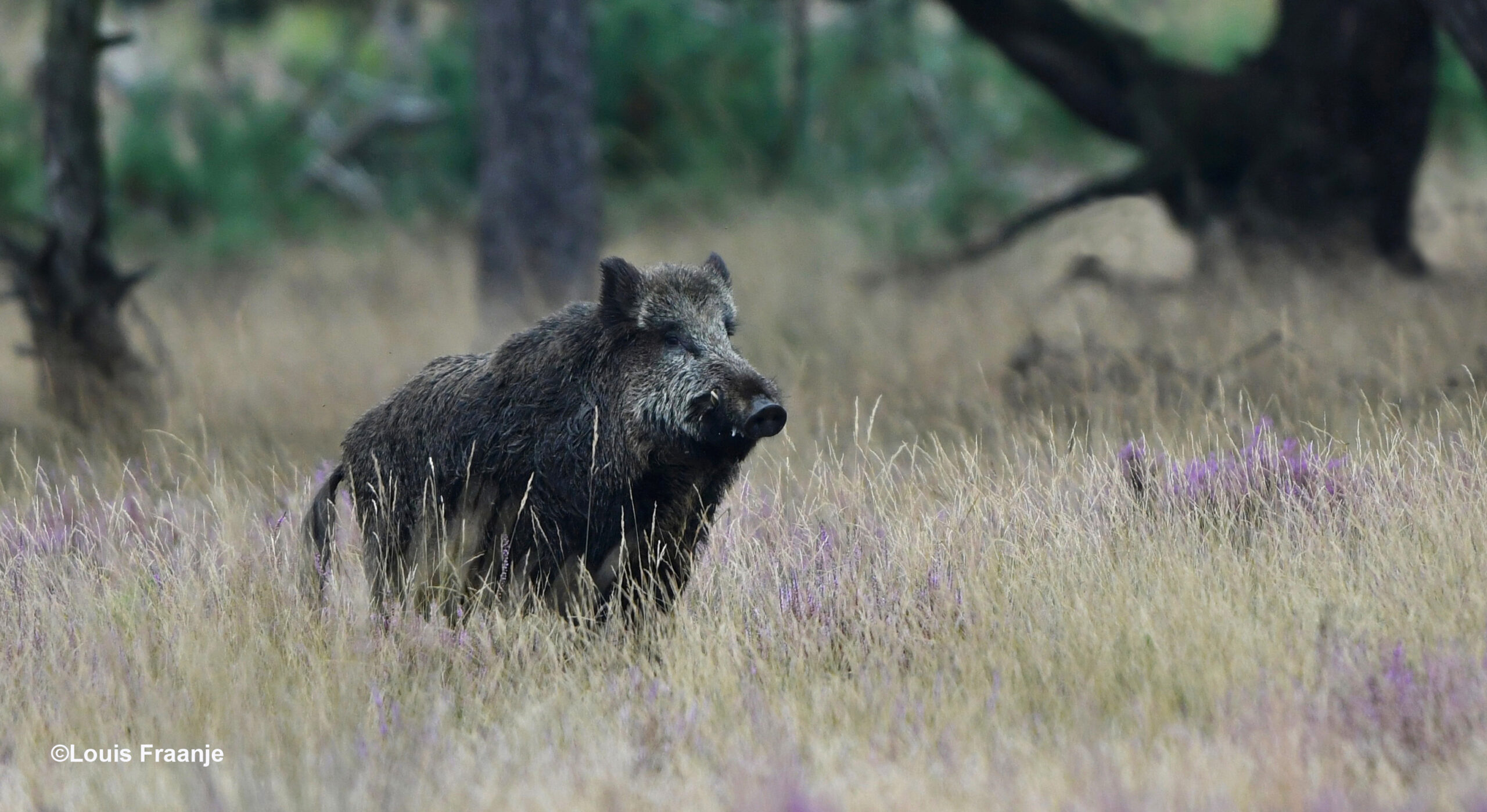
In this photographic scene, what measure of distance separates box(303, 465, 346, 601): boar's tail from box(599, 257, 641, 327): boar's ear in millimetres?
967

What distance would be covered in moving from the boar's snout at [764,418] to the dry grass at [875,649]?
1.73 ft

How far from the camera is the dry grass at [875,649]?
3.21m

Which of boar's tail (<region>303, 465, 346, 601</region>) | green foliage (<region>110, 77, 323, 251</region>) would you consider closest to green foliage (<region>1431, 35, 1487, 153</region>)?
boar's tail (<region>303, 465, 346, 601</region>)

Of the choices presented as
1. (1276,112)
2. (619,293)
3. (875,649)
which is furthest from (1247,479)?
(1276,112)

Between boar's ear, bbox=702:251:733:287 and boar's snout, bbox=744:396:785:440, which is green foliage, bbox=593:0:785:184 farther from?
boar's snout, bbox=744:396:785:440

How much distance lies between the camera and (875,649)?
3924mm

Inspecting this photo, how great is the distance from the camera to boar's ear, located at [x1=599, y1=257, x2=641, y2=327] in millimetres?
4332

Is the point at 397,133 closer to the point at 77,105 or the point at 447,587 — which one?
the point at 77,105

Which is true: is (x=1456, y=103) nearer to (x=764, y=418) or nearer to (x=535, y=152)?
(x=535, y=152)

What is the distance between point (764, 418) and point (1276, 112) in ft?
24.2

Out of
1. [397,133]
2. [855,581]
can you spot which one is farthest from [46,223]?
[397,133]

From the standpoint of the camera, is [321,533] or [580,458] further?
[321,533]

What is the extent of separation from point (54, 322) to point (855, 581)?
542cm

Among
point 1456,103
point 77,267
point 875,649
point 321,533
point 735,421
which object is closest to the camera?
point 875,649
